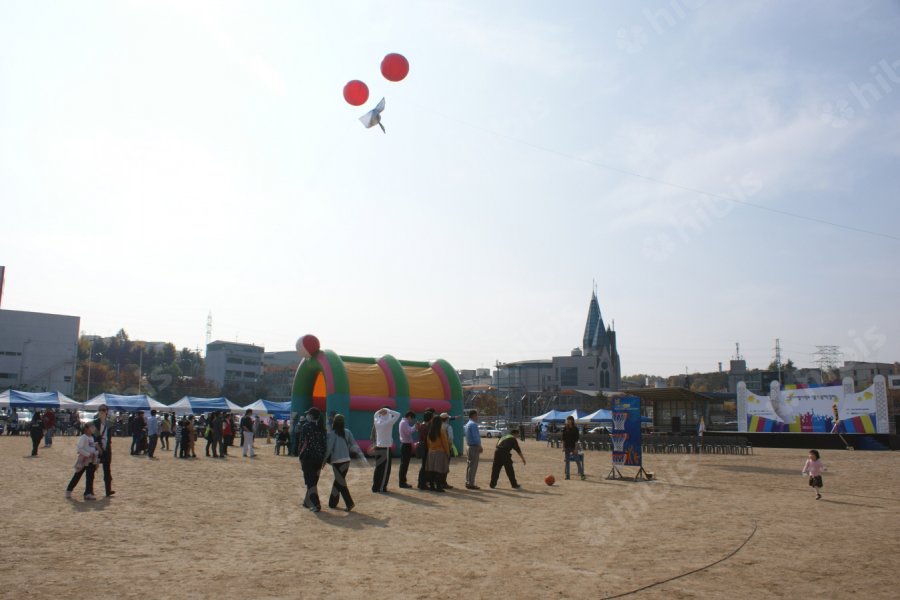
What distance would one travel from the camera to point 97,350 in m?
121

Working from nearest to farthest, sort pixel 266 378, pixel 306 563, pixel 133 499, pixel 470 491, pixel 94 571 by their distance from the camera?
1. pixel 94 571
2. pixel 306 563
3. pixel 133 499
4. pixel 470 491
5. pixel 266 378

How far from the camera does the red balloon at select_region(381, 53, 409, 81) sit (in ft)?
46.4

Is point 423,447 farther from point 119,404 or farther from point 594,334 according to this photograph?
point 594,334

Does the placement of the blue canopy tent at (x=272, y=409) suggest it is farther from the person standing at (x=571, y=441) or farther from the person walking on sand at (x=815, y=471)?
the person walking on sand at (x=815, y=471)

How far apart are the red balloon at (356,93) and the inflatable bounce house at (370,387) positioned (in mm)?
10798

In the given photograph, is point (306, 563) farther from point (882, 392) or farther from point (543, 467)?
point (882, 392)

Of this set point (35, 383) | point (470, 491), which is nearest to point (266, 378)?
point (35, 383)

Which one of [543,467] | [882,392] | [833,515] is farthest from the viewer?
[882,392]

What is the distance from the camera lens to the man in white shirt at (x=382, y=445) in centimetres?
1386

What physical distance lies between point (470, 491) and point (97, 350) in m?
122

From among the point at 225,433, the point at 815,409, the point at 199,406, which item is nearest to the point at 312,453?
the point at 225,433

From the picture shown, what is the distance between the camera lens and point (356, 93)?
1462 cm

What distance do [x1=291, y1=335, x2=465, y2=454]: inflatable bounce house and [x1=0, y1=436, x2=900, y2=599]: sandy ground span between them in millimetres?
6812

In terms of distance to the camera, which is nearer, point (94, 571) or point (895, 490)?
point (94, 571)
